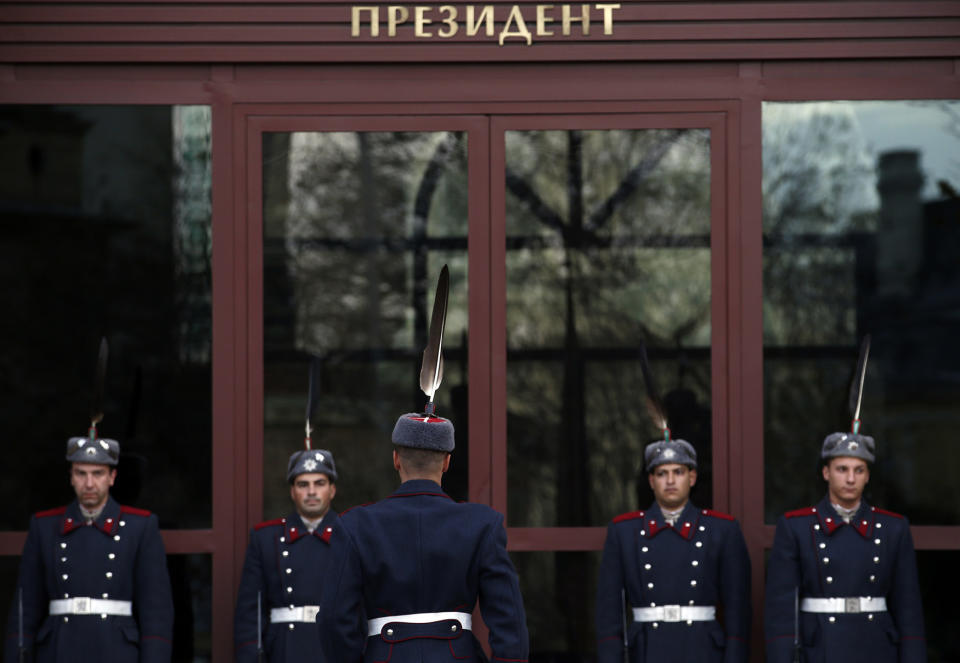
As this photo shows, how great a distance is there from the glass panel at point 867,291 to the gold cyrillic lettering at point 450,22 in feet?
5.87

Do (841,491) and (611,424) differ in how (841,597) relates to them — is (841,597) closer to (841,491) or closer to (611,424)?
(841,491)

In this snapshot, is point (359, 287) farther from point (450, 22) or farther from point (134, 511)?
point (134, 511)

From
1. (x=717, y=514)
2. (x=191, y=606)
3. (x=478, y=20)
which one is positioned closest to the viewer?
(x=717, y=514)

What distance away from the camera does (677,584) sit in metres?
6.46

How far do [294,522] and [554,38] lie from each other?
9.73 feet

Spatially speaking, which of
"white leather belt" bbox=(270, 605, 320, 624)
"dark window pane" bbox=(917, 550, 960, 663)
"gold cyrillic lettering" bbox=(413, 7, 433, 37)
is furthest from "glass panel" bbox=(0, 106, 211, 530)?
"dark window pane" bbox=(917, 550, 960, 663)

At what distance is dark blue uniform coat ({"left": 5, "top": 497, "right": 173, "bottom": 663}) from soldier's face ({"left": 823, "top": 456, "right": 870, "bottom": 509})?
11.1 ft

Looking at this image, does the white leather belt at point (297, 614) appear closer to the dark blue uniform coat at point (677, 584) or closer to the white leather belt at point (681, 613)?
the dark blue uniform coat at point (677, 584)

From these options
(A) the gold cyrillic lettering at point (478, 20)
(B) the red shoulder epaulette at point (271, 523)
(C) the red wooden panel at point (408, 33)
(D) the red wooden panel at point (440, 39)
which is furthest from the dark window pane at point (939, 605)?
(A) the gold cyrillic lettering at point (478, 20)

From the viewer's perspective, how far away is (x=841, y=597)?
6.38m

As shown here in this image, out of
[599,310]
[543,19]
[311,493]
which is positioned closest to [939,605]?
[599,310]

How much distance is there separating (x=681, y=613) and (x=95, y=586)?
9.58 feet

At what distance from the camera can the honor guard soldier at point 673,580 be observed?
6391mm

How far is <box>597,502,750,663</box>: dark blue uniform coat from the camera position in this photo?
638cm
